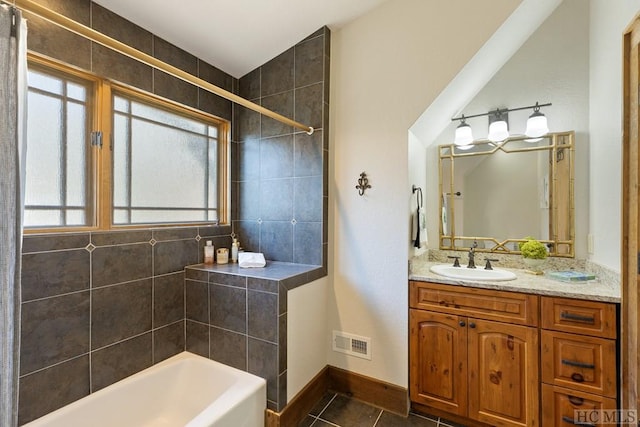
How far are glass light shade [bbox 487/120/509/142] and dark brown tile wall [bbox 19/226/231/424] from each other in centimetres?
242

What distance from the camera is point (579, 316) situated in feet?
4.94

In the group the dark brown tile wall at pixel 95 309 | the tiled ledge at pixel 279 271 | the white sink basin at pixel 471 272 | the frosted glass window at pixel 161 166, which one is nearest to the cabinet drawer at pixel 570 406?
the white sink basin at pixel 471 272

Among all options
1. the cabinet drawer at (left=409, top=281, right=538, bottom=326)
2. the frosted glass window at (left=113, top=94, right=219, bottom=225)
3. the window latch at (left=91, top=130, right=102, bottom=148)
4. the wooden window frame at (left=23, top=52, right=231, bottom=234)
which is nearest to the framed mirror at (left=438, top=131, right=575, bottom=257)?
the cabinet drawer at (left=409, top=281, right=538, bottom=326)

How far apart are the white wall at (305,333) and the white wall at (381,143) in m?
0.10

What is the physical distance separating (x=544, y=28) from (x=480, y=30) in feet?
2.68

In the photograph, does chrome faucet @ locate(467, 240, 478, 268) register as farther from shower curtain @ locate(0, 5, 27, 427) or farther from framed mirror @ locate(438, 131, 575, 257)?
shower curtain @ locate(0, 5, 27, 427)

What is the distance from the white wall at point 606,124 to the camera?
1548mm

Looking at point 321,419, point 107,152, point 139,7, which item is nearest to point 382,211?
point 321,419

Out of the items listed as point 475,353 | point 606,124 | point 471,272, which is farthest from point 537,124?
point 475,353

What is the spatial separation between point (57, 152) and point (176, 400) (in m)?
1.64

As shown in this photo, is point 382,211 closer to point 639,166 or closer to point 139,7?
point 639,166

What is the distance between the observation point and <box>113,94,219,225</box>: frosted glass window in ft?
5.96

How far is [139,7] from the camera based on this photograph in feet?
5.55

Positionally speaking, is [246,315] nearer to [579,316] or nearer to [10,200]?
[10,200]
